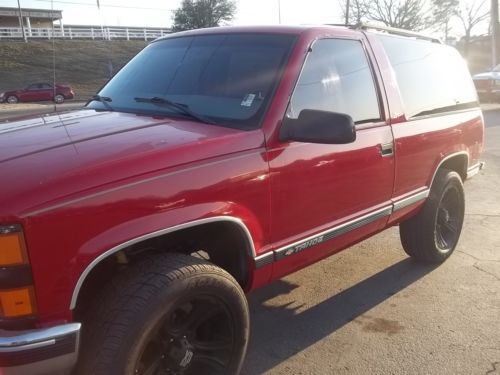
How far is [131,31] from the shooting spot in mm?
51250

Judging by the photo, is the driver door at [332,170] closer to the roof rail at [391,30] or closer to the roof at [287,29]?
the roof at [287,29]

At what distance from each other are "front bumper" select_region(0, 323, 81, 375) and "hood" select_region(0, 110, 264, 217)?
0.47 m

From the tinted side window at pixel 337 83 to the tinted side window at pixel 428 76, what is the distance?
1.43 feet

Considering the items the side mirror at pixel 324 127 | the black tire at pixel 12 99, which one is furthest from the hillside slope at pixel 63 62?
the side mirror at pixel 324 127

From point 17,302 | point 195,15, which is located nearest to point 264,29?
point 17,302

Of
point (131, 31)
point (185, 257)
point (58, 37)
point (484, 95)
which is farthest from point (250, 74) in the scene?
point (131, 31)

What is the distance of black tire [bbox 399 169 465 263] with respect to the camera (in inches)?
171

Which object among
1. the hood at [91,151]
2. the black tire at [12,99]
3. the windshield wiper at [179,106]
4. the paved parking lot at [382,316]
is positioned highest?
the windshield wiper at [179,106]

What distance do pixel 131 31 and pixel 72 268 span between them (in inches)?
2072

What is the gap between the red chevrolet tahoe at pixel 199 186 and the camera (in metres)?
2.05

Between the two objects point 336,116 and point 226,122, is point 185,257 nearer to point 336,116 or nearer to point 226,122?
point 226,122

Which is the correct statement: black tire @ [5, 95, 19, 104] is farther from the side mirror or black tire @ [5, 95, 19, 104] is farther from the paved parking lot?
the side mirror

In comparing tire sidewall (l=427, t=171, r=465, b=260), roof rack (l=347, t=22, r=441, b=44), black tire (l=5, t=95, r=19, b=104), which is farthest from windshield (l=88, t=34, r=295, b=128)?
black tire (l=5, t=95, r=19, b=104)

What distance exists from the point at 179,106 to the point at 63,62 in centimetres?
4278
